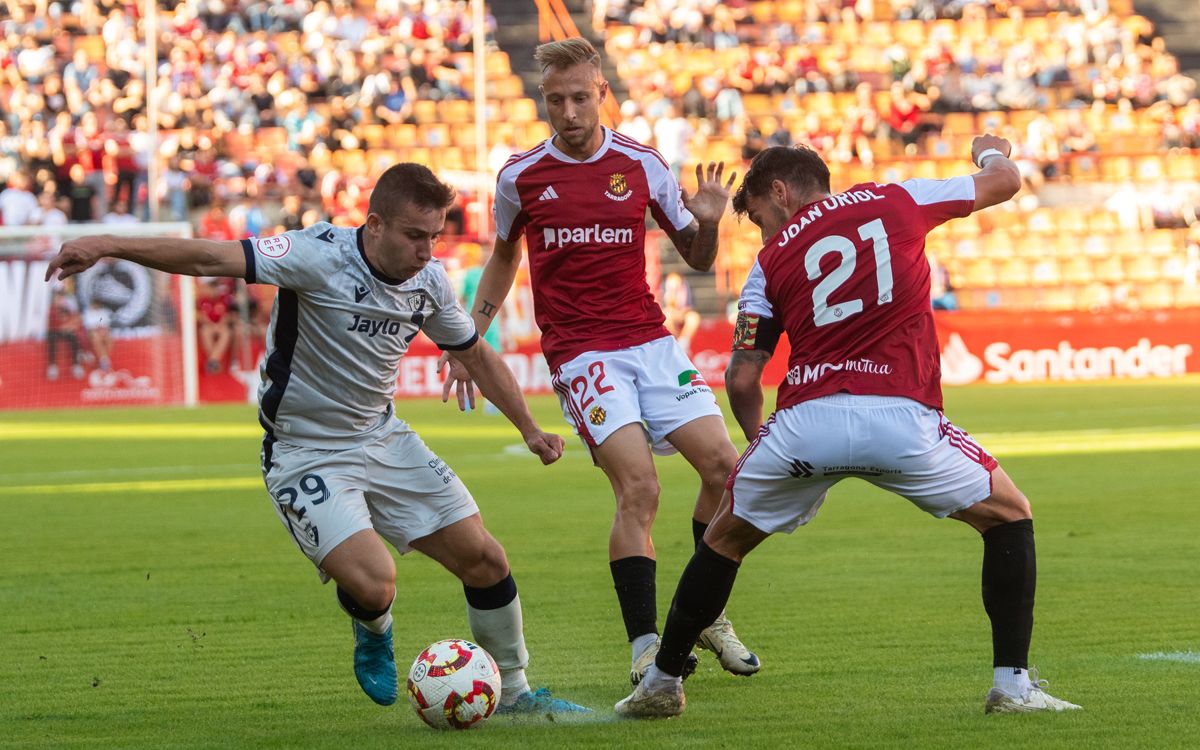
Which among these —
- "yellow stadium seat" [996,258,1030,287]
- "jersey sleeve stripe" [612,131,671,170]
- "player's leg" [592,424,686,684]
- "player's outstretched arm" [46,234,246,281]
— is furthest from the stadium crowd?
"player's outstretched arm" [46,234,246,281]

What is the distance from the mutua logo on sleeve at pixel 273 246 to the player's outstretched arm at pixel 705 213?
1.70 m

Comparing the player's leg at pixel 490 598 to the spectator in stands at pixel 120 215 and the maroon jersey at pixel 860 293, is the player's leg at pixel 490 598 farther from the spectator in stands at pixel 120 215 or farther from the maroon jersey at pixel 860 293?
the spectator in stands at pixel 120 215

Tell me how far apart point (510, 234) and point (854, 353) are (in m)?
2.19

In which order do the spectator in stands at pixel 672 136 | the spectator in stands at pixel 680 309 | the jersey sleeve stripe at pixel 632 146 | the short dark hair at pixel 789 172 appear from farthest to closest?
the spectator in stands at pixel 672 136 < the spectator in stands at pixel 680 309 < the jersey sleeve stripe at pixel 632 146 < the short dark hair at pixel 789 172

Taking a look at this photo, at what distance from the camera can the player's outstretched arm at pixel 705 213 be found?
6867 mm

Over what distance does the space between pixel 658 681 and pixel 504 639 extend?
2.30 feet

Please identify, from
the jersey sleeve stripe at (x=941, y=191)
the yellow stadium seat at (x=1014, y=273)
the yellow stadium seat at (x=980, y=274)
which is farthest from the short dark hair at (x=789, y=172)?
the yellow stadium seat at (x=1014, y=273)

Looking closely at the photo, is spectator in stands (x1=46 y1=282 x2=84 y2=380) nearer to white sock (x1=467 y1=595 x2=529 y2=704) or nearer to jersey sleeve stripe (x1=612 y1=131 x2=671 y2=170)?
jersey sleeve stripe (x1=612 y1=131 x2=671 y2=170)

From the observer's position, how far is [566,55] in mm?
6785

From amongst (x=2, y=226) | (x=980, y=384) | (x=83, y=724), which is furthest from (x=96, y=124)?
(x=83, y=724)

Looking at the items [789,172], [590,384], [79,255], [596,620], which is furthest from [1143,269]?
[79,255]

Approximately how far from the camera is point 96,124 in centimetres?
3014

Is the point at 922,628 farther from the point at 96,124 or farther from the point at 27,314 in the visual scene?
the point at 96,124

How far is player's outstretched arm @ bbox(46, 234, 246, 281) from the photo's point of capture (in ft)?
16.7
